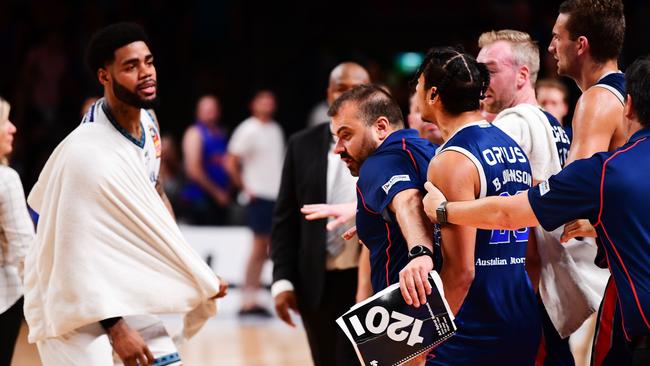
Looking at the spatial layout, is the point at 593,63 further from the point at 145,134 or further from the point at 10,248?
the point at 10,248

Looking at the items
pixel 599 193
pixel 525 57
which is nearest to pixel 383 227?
pixel 599 193

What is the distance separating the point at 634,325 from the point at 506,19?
947 centimetres

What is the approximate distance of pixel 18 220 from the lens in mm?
4840

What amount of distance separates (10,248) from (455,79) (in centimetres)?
244

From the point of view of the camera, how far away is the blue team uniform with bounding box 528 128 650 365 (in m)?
3.27

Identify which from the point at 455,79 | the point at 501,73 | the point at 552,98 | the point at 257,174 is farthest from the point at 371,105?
the point at 257,174

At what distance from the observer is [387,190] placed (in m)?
3.70

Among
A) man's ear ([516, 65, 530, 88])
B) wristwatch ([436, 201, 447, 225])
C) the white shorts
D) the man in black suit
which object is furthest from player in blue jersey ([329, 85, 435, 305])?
the man in black suit

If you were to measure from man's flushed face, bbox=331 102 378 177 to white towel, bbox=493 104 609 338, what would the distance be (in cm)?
62

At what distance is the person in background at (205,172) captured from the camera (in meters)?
11.7

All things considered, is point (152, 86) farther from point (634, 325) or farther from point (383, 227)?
point (634, 325)

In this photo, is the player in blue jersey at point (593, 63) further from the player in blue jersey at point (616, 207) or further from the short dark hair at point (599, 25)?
the player in blue jersey at point (616, 207)

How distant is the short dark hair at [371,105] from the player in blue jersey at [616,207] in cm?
72

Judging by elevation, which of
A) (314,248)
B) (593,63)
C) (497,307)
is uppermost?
(593,63)
